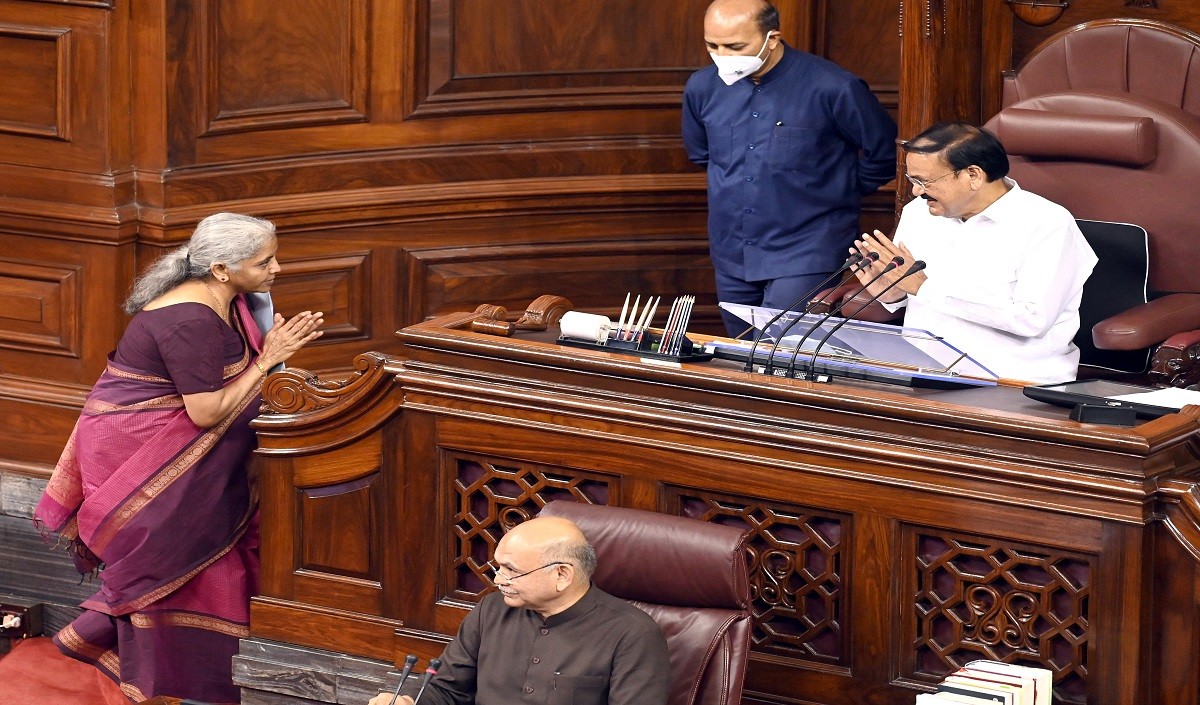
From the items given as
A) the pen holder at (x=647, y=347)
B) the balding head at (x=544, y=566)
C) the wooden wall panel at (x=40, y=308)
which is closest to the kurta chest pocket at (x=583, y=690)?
the balding head at (x=544, y=566)

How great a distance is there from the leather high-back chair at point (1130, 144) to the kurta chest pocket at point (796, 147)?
538 millimetres

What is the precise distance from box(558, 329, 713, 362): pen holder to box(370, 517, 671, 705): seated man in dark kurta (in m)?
0.57

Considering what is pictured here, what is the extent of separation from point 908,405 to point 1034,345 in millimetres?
808

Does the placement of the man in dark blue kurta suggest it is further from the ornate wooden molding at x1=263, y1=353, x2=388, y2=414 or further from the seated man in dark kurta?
the seated man in dark kurta

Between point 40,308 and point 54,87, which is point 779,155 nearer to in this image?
point 54,87

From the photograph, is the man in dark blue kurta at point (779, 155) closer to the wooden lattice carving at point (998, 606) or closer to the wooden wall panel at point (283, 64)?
the wooden wall panel at point (283, 64)

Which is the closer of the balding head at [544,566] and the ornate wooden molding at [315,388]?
the balding head at [544,566]

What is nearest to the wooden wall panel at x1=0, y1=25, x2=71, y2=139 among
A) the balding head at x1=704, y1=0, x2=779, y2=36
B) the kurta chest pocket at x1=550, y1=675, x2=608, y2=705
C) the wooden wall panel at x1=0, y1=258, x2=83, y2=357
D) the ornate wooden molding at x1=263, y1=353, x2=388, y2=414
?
the wooden wall panel at x1=0, y1=258, x2=83, y2=357

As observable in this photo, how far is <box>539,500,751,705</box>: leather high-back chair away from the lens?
344 centimetres

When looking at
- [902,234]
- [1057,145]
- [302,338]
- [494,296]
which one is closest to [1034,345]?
[902,234]

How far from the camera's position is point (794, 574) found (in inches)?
145

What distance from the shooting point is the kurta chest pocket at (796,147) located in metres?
5.22

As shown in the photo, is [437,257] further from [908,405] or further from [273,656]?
[908,405]

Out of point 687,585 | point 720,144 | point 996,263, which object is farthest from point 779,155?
point 687,585
